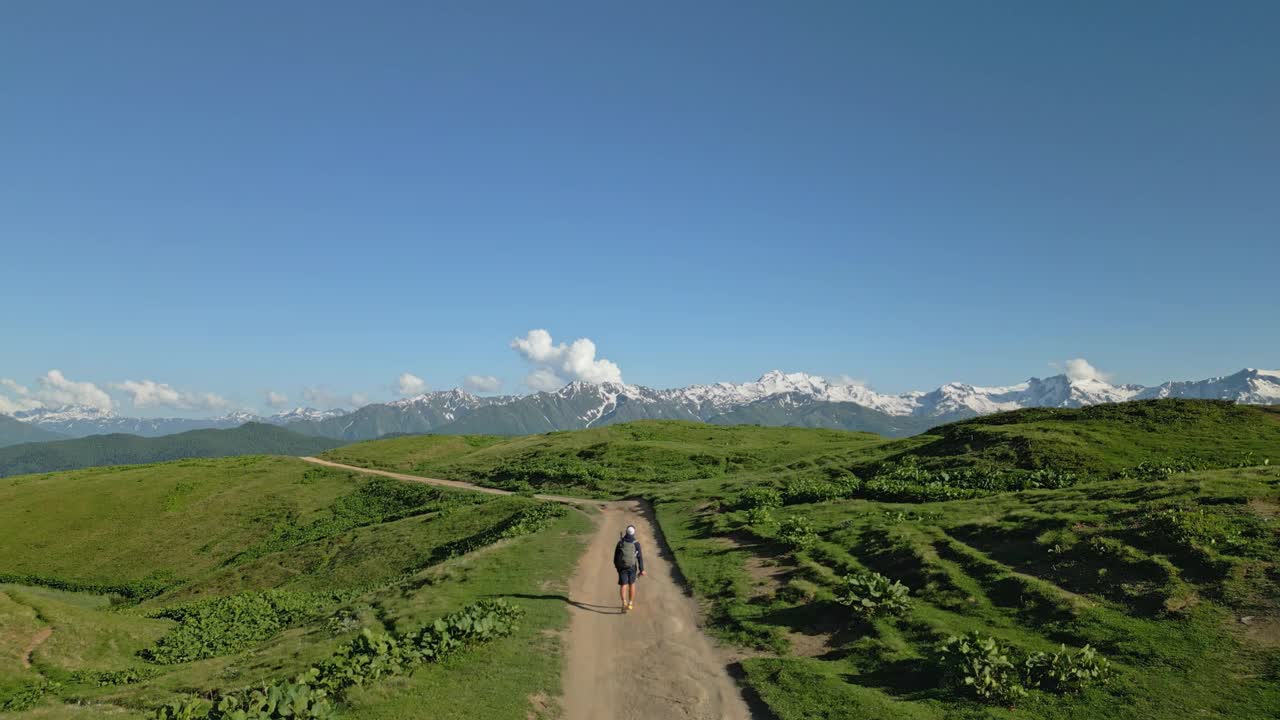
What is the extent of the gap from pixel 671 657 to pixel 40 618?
Result: 3529 centimetres

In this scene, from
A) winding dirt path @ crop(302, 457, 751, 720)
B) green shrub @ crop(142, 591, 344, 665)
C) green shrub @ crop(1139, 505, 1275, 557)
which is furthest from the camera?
green shrub @ crop(142, 591, 344, 665)

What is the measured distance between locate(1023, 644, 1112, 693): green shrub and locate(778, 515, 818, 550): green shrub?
14.4 metres

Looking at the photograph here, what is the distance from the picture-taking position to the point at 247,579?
52.7 m

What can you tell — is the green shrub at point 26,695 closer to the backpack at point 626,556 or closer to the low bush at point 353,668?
the low bush at point 353,668

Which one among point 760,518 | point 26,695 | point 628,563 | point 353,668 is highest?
point 628,563

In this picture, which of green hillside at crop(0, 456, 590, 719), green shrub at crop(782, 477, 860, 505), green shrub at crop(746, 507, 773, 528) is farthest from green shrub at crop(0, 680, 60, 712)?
green shrub at crop(782, 477, 860, 505)

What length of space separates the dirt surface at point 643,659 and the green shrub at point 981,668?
6105 mm

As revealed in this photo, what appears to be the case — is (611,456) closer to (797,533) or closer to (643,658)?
(797,533)

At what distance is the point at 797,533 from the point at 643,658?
47.7 ft

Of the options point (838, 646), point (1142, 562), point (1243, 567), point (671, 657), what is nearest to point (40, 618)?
point (671, 657)

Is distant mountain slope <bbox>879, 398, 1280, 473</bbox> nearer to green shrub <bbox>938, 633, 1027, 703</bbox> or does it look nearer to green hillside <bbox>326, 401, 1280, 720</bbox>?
green hillside <bbox>326, 401, 1280, 720</bbox>

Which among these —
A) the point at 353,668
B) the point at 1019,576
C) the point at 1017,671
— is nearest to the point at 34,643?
the point at 353,668

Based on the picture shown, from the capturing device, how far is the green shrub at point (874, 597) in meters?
22.5

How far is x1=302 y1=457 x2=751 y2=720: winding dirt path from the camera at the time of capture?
58.4ft
